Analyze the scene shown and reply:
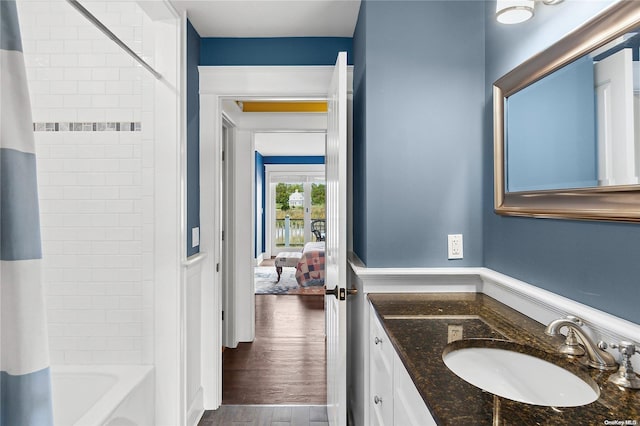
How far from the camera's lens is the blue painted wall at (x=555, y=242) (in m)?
1.08

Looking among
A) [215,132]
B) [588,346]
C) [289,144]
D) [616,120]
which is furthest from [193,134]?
[289,144]

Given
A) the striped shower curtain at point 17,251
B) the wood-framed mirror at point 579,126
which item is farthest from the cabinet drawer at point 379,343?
the striped shower curtain at point 17,251

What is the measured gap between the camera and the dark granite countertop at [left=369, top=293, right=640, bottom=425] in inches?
31.2

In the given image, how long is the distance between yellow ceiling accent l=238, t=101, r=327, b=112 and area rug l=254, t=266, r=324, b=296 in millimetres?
2860

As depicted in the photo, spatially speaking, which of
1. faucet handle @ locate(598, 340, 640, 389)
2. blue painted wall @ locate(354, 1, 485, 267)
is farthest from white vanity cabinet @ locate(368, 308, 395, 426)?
faucet handle @ locate(598, 340, 640, 389)

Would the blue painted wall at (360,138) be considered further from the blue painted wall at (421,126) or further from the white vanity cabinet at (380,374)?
the white vanity cabinet at (380,374)

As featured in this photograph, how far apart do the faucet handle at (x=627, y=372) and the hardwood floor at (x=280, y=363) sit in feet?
6.86

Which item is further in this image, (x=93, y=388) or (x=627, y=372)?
(x=93, y=388)

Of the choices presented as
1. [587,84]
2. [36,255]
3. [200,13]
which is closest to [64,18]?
[200,13]

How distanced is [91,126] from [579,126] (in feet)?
7.64

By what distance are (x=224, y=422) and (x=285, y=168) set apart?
24.0ft

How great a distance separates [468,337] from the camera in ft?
4.09

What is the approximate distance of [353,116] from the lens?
2514 millimetres

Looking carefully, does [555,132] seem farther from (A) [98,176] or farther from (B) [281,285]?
(B) [281,285]
